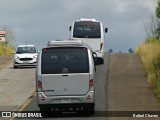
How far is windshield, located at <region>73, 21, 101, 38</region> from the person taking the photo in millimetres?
38781

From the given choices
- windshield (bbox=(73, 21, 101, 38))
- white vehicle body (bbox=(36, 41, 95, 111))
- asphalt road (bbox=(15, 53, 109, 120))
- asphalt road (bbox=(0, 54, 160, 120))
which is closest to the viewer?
white vehicle body (bbox=(36, 41, 95, 111))

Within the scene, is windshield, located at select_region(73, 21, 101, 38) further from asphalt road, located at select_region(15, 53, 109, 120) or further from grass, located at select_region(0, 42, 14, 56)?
grass, located at select_region(0, 42, 14, 56)

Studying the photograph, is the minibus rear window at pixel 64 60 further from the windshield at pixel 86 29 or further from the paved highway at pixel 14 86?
the windshield at pixel 86 29

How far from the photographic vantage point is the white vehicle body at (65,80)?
66.2ft

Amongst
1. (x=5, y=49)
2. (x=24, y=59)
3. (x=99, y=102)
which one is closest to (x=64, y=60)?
(x=99, y=102)

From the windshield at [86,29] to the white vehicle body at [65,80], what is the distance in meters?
18.2

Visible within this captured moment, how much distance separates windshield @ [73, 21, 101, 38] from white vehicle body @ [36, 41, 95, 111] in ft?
59.8

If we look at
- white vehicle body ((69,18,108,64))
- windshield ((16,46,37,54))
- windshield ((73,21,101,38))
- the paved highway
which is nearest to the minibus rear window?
the paved highway

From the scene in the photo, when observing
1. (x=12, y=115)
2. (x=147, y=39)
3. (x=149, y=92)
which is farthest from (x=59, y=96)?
(x=147, y=39)

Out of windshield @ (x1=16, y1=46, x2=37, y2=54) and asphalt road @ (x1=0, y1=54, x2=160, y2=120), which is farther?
windshield @ (x1=16, y1=46, x2=37, y2=54)

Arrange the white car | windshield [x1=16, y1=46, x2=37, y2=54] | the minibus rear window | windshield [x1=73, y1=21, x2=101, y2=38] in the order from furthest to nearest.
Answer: windshield [x1=16, y1=46, x2=37, y2=54]
the white car
windshield [x1=73, y1=21, x2=101, y2=38]
the minibus rear window

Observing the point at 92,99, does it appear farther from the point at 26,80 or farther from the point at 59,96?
the point at 26,80

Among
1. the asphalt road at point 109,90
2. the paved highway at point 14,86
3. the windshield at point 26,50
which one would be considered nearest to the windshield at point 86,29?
the asphalt road at point 109,90

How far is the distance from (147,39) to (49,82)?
112ft
